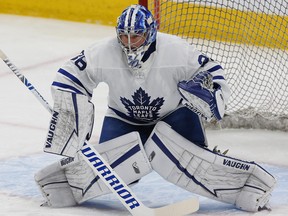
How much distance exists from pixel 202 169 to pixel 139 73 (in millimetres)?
392

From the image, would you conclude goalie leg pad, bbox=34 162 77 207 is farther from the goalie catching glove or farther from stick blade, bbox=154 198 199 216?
the goalie catching glove

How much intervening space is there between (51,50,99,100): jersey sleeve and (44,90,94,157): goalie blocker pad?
1.9 inches

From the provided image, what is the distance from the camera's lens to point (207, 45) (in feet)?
16.8

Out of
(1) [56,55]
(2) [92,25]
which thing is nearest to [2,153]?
(1) [56,55]

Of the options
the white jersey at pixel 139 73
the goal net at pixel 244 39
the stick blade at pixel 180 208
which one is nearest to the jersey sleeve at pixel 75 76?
the white jersey at pixel 139 73

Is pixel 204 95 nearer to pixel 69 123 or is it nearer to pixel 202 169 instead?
pixel 202 169

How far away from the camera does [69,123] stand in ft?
11.7

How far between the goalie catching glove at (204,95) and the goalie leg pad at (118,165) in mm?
241

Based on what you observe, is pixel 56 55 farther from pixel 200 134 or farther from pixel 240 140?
pixel 200 134

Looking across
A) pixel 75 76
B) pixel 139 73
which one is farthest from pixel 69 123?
pixel 139 73

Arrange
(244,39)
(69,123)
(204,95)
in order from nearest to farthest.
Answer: (204,95) → (69,123) → (244,39)

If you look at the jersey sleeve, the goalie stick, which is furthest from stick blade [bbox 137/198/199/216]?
the jersey sleeve

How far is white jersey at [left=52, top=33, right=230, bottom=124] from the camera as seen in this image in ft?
11.7

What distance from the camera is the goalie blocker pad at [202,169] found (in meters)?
3.57
